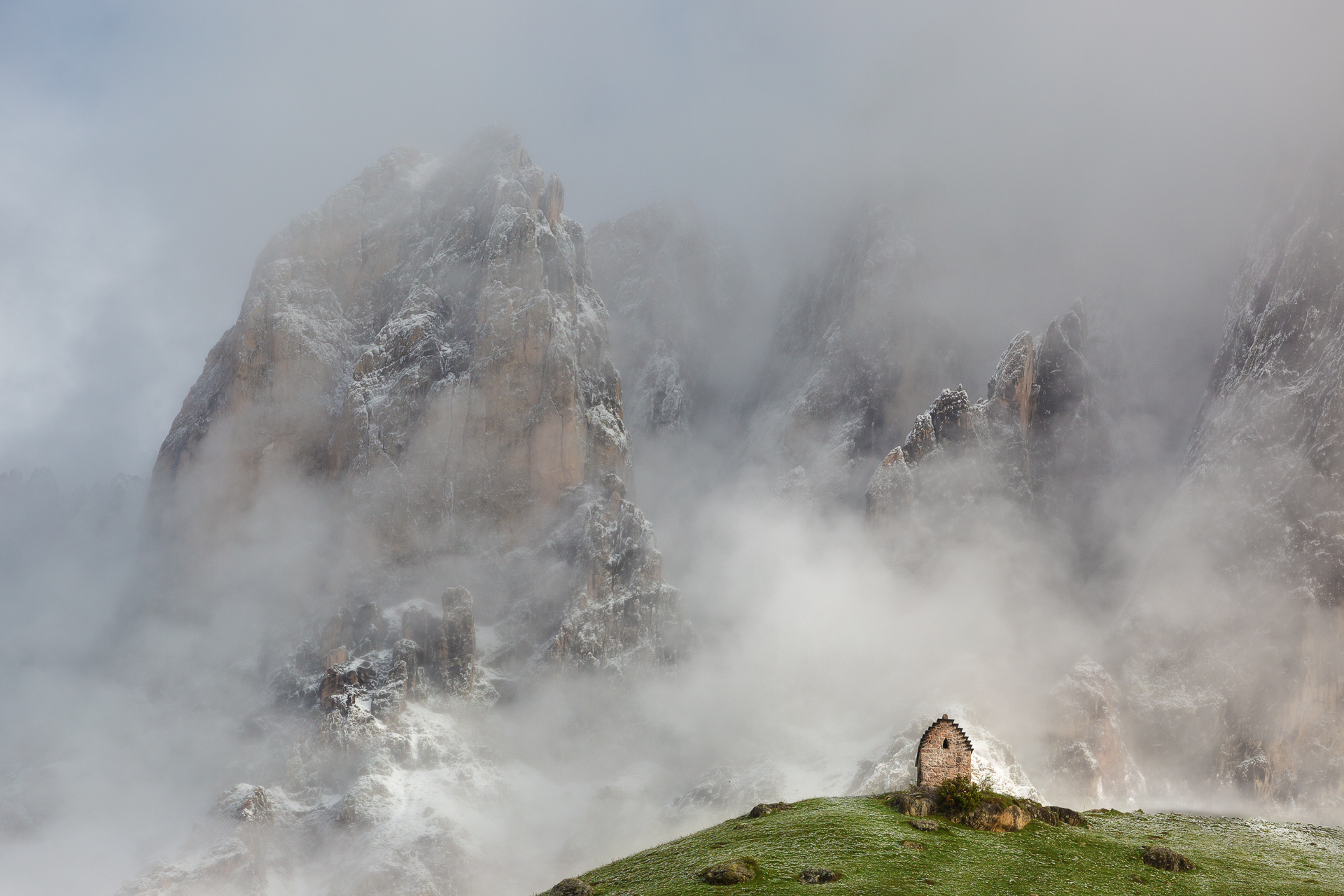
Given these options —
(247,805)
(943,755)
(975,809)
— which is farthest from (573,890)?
(247,805)

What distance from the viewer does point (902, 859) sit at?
190ft

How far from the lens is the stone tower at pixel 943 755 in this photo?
242ft

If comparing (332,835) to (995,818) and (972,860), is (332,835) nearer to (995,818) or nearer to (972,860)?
(995,818)

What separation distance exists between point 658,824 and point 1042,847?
145371 mm

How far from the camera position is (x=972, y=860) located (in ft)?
190

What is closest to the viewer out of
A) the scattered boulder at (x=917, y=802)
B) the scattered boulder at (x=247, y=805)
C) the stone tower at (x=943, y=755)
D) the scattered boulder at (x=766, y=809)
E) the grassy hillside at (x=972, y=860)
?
the grassy hillside at (x=972, y=860)

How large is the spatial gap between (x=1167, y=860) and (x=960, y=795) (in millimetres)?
12017

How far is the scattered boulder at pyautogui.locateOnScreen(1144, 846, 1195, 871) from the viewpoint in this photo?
57875 mm

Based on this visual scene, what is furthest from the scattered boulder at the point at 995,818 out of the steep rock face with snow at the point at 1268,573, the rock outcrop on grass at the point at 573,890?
the steep rock face with snow at the point at 1268,573

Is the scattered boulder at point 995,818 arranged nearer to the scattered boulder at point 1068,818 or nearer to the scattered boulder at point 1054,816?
the scattered boulder at point 1054,816

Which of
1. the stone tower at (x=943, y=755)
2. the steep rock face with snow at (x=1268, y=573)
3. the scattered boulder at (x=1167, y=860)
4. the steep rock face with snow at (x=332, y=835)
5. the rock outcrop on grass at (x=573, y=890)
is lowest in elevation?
the rock outcrop on grass at (x=573, y=890)

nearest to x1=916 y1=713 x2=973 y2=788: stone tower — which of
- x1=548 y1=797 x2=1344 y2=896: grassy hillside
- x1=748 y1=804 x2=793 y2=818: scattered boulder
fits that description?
x1=548 y1=797 x2=1344 y2=896: grassy hillside

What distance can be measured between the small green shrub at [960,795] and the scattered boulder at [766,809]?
17.7m

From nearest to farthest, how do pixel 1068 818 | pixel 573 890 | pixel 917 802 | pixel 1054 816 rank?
→ pixel 573 890 < pixel 1054 816 < pixel 917 802 < pixel 1068 818
